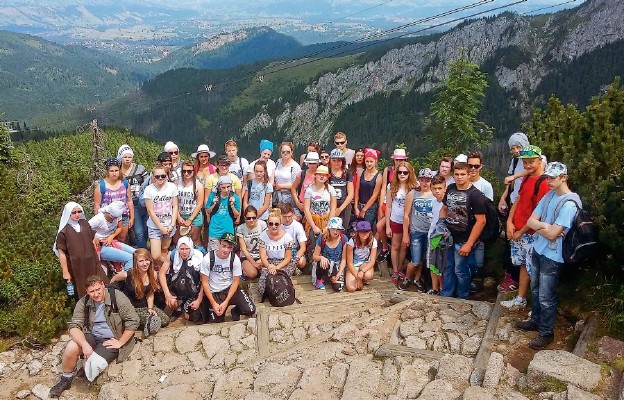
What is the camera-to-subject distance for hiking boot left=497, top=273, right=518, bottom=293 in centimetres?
736

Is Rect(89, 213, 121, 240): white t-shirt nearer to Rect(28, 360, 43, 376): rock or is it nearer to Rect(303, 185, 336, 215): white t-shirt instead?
Rect(28, 360, 43, 376): rock

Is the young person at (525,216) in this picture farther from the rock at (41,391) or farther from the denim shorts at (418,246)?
the rock at (41,391)

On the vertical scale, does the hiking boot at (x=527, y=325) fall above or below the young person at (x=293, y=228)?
below

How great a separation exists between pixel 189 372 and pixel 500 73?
514 feet

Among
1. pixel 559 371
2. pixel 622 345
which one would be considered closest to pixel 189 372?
pixel 559 371

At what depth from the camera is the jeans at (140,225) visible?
29.4 feet

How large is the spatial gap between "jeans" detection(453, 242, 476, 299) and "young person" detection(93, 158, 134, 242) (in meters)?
5.65

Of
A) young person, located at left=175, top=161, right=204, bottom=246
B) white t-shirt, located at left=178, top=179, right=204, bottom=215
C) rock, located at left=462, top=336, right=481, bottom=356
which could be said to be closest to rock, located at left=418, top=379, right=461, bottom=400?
rock, located at left=462, top=336, right=481, bottom=356

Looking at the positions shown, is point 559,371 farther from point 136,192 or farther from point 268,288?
point 136,192

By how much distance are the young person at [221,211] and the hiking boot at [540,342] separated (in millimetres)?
5017

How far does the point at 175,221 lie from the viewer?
28.2 feet

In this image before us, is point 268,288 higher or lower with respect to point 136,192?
lower

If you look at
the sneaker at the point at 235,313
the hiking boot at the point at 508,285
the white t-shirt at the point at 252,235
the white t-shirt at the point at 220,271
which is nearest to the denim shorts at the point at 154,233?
the white t-shirt at the point at 252,235

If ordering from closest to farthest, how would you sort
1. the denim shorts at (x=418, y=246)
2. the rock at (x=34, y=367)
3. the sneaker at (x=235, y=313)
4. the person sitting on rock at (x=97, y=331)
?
the person sitting on rock at (x=97, y=331) < the rock at (x=34, y=367) < the sneaker at (x=235, y=313) < the denim shorts at (x=418, y=246)
